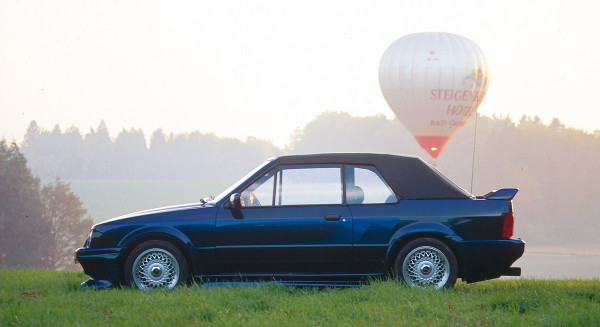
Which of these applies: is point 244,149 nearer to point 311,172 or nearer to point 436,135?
point 436,135

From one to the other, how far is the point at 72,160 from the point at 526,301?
14790cm

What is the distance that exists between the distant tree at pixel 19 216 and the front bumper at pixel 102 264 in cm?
5465

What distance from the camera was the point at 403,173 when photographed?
9320 millimetres

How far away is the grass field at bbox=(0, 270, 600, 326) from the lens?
7.35 meters

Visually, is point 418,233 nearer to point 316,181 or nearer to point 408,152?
point 316,181

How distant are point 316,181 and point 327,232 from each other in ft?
1.97

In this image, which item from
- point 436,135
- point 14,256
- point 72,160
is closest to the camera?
point 436,135

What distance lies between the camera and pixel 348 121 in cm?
15512

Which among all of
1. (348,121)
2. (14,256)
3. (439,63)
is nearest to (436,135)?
(439,63)

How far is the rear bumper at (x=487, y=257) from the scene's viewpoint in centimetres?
912

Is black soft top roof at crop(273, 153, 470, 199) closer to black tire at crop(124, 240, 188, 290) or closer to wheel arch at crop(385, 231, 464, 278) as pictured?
wheel arch at crop(385, 231, 464, 278)

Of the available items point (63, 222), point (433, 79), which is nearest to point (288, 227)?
point (433, 79)

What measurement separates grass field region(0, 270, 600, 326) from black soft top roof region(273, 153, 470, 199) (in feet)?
3.59

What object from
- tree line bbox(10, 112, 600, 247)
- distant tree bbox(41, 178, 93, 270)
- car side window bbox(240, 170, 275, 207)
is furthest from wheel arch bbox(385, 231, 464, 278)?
tree line bbox(10, 112, 600, 247)
